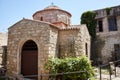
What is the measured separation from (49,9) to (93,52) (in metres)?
7.19

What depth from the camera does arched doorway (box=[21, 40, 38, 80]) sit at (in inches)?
473

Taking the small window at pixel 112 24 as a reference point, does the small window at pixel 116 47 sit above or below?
below

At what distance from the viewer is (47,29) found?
1147cm

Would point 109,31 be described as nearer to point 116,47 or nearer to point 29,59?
point 116,47

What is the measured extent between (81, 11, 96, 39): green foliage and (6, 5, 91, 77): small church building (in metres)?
6.14

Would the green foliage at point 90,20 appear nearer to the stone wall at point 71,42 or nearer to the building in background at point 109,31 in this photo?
the building in background at point 109,31

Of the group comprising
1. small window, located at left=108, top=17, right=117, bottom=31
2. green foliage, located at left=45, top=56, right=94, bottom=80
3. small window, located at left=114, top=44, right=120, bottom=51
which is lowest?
green foliage, located at left=45, top=56, right=94, bottom=80

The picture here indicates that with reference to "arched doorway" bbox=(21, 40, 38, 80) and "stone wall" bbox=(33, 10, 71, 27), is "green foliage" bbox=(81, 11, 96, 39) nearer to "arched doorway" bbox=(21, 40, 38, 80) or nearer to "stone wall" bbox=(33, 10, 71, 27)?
"stone wall" bbox=(33, 10, 71, 27)

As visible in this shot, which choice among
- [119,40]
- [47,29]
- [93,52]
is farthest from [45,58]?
[119,40]

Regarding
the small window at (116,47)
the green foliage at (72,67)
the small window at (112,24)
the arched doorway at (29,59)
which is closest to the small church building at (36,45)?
the arched doorway at (29,59)

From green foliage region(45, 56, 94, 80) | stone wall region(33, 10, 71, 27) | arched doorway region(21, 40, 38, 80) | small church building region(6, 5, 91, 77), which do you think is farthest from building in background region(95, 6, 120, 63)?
arched doorway region(21, 40, 38, 80)

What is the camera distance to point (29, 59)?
12.2 meters

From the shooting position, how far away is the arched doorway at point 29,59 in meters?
12.0

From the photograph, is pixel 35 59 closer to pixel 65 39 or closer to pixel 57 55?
pixel 57 55
